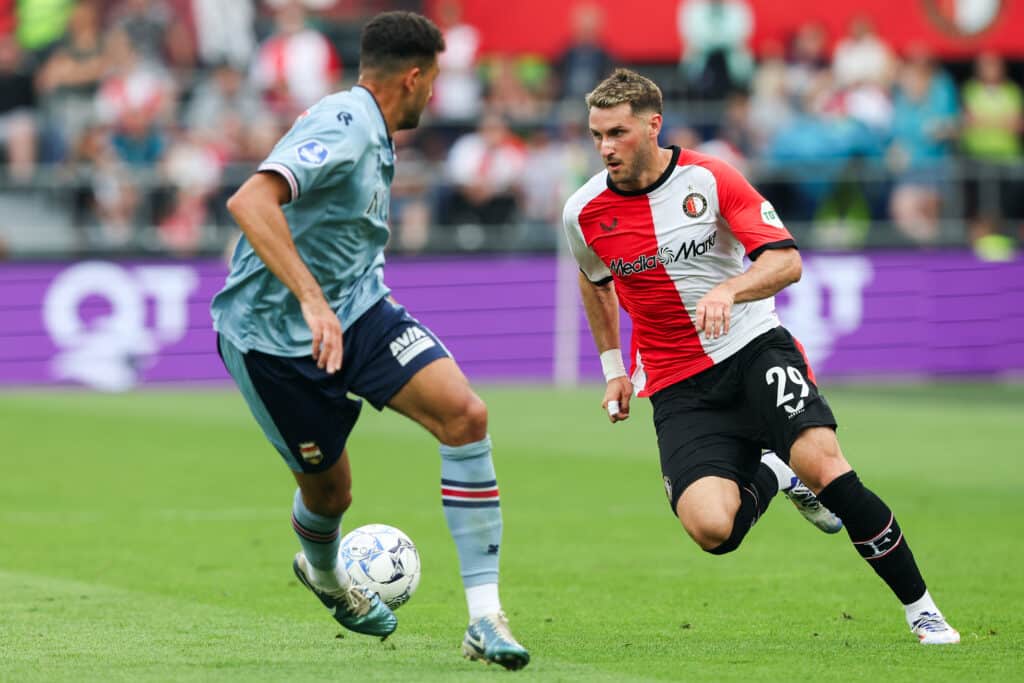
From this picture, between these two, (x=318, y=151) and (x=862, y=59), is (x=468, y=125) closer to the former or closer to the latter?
(x=862, y=59)

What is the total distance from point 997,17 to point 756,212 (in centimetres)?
1955

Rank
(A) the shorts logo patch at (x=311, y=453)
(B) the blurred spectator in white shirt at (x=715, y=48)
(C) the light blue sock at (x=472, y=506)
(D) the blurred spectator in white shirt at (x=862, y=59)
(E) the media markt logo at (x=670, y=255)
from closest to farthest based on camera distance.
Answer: (C) the light blue sock at (x=472, y=506) → (A) the shorts logo patch at (x=311, y=453) → (E) the media markt logo at (x=670, y=255) → (B) the blurred spectator in white shirt at (x=715, y=48) → (D) the blurred spectator in white shirt at (x=862, y=59)

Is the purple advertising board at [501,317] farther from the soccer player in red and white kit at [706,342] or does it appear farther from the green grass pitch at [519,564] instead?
the soccer player in red and white kit at [706,342]

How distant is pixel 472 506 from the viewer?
262 inches

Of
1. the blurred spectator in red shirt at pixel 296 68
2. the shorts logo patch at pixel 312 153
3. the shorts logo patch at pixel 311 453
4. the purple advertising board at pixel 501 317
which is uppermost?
the shorts logo patch at pixel 312 153

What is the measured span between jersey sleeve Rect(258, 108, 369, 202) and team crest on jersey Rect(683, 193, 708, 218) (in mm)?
1622

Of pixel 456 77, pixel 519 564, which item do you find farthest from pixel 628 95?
pixel 456 77

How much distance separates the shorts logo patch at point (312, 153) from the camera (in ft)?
21.0

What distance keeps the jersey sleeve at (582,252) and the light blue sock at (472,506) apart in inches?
56.6

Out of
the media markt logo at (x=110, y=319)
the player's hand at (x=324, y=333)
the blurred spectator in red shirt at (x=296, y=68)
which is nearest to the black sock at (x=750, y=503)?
the player's hand at (x=324, y=333)

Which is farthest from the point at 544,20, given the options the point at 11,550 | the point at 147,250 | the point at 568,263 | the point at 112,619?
the point at 112,619

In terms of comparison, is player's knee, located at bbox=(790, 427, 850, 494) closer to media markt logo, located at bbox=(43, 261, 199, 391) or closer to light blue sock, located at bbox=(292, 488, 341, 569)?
light blue sock, located at bbox=(292, 488, 341, 569)

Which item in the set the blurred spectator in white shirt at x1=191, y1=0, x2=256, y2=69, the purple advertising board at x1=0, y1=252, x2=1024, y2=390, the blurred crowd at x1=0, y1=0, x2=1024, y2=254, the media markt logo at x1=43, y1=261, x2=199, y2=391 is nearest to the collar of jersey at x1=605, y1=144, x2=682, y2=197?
the purple advertising board at x1=0, y1=252, x2=1024, y2=390

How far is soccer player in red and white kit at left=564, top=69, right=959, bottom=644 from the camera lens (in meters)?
7.12
